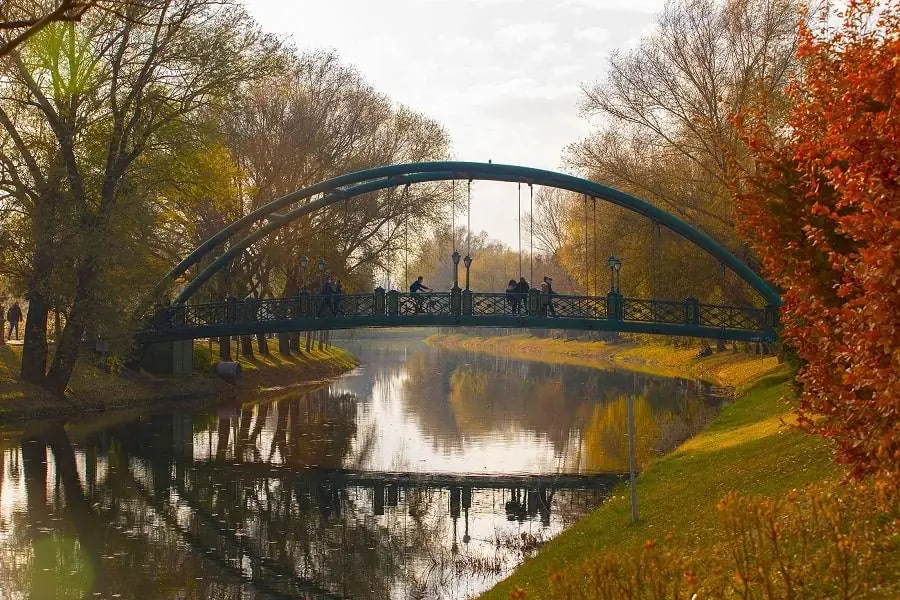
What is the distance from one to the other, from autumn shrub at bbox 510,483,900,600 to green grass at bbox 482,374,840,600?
1565mm

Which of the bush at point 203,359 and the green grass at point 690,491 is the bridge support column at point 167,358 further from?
the green grass at point 690,491

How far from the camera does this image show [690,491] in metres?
17.7

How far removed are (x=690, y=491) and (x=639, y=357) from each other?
187ft

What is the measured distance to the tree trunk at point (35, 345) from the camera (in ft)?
115

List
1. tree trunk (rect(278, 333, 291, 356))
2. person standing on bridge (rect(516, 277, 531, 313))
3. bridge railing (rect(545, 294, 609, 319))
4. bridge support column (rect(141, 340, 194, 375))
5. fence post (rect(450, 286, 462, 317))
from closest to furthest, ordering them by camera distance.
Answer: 1. bridge railing (rect(545, 294, 609, 319))
2. fence post (rect(450, 286, 462, 317))
3. person standing on bridge (rect(516, 277, 531, 313))
4. bridge support column (rect(141, 340, 194, 375))
5. tree trunk (rect(278, 333, 291, 356))

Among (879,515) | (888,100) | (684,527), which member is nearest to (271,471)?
(684,527)

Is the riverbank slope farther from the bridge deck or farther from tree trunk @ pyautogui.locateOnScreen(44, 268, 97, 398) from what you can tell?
tree trunk @ pyautogui.locateOnScreen(44, 268, 97, 398)

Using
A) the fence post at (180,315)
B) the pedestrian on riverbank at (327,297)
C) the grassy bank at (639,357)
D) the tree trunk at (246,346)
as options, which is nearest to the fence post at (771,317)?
the grassy bank at (639,357)

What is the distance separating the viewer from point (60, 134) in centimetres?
3328

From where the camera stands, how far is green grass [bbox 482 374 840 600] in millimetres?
14445

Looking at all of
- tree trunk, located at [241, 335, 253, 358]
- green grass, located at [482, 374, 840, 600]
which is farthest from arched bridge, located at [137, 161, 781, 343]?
green grass, located at [482, 374, 840, 600]

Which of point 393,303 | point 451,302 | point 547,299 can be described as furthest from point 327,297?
point 547,299

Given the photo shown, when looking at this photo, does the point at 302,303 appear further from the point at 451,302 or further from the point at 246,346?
the point at 246,346

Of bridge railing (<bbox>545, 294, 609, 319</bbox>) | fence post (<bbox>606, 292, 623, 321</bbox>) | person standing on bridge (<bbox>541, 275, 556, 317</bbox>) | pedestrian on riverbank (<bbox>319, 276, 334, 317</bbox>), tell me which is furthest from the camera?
pedestrian on riverbank (<bbox>319, 276, 334, 317</bbox>)
